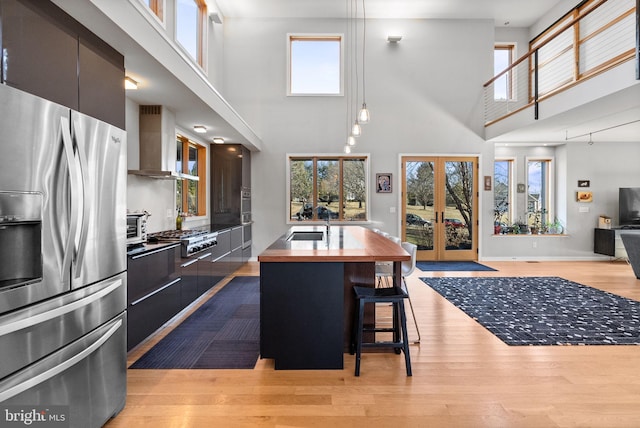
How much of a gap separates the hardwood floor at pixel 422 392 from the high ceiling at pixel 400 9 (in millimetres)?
6384

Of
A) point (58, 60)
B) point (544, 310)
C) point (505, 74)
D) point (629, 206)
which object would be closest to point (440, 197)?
point (505, 74)

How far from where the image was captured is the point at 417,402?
6.68ft

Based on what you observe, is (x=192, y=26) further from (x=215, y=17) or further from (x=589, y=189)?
(x=589, y=189)

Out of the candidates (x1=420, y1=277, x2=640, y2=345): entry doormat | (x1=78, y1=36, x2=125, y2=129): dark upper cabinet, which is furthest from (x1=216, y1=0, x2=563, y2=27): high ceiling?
(x1=420, y1=277, x2=640, y2=345): entry doormat

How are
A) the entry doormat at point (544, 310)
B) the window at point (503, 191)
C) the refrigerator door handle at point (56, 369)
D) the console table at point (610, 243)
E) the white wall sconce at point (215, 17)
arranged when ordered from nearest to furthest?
the refrigerator door handle at point (56, 369)
the entry doormat at point (544, 310)
the white wall sconce at point (215, 17)
the console table at point (610, 243)
the window at point (503, 191)

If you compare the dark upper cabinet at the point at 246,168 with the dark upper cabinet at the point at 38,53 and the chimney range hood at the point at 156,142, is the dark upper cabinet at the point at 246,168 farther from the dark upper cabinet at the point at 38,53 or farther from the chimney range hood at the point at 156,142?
the dark upper cabinet at the point at 38,53

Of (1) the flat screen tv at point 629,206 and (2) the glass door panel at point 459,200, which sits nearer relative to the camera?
(1) the flat screen tv at point 629,206

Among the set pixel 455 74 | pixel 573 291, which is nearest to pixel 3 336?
pixel 573 291

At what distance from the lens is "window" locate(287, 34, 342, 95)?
23.3 ft

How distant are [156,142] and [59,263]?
277cm

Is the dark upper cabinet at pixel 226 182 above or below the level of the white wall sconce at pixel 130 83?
below

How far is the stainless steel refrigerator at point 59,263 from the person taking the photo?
1275mm

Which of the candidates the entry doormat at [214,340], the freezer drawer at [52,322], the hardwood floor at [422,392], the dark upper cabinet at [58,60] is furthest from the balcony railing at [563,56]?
the freezer drawer at [52,322]

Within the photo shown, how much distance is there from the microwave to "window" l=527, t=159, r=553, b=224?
7.97 meters
